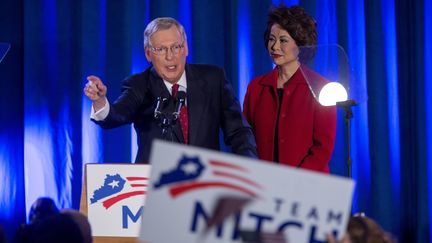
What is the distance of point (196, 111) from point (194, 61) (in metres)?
1.67

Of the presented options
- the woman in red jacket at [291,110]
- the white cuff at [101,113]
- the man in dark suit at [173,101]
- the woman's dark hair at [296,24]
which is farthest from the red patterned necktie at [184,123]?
the woman's dark hair at [296,24]

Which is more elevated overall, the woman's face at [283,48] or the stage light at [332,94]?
the woman's face at [283,48]

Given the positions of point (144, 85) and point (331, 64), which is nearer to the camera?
point (144, 85)

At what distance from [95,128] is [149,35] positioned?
1623 mm

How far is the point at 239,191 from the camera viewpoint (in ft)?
5.21

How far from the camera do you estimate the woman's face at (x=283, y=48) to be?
335cm

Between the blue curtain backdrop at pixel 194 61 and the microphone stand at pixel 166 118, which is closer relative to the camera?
the microphone stand at pixel 166 118

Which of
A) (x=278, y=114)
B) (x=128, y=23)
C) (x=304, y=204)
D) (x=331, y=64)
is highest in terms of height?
(x=128, y=23)

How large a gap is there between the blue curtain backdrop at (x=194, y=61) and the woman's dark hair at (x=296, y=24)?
1.17m

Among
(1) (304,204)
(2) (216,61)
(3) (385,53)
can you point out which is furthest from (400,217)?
(1) (304,204)

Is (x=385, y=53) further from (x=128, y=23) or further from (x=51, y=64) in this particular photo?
(x=51, y=64)

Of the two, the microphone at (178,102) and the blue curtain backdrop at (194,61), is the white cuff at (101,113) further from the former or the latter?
the blue curtain backdrop at (194,61)

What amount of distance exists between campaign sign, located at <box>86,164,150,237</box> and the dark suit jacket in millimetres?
263

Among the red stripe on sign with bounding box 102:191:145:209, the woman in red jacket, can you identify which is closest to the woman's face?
the woman in red jacket
